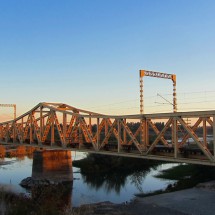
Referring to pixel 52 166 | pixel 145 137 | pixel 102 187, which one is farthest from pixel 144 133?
pixel 52 166

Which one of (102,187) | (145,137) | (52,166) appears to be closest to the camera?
(145,137)

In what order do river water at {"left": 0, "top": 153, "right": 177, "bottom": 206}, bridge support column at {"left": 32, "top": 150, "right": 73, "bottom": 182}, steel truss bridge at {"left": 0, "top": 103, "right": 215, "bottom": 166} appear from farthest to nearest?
bridge support column at {"left": 32, "top": 150, "right": 73, "bottom": 182}, river water at {"left": 0, "top": 153, "right": 177, "bottom": 206}, steel truss bridge at {"left": 0, "top": 103, "right": 215, "bottom": 166}

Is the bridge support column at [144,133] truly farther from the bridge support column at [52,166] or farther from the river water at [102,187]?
the bridge support column at [52,166]

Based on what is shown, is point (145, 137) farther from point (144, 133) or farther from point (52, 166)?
point (52, 166)

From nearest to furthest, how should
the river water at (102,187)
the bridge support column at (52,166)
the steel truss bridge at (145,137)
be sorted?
1. the steel truss bridge at (145,137)
2. the river water at (102,187)
3. the bridge support column at (52,166)

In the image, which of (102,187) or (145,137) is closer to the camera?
(145,137)

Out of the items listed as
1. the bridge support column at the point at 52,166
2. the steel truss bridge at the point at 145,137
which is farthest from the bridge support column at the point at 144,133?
the bridge support column at the point at 52,166

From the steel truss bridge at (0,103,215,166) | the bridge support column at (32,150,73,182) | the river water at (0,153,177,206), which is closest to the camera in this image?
the steel truss bridge at (0,103,215,166)

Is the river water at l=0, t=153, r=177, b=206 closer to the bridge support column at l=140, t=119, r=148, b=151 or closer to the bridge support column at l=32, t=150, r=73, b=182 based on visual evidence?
the bridge support column at l=32, t=150, r=73, b=182

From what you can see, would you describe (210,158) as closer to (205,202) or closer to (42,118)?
(205,202)

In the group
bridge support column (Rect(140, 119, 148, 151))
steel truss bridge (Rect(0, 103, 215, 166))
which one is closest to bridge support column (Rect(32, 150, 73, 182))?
steel truss bridge (Rect(0, 103, 215, 166))

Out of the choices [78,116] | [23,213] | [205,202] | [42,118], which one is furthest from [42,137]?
[23,213]

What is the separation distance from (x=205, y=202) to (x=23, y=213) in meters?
15.2

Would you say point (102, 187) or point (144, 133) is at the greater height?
point (144, 133)
